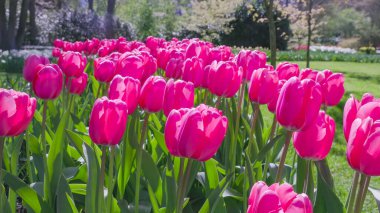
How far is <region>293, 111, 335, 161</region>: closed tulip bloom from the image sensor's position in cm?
136

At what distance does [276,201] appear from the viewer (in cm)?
78

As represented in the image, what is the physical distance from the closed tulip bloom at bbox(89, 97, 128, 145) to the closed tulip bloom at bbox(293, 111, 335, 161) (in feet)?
1.57

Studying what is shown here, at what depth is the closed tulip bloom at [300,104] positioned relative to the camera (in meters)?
1.37

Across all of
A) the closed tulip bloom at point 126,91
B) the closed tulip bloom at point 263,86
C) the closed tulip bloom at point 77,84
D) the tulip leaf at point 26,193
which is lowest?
the tulip leaf at point 26,193

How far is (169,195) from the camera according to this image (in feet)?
5.10

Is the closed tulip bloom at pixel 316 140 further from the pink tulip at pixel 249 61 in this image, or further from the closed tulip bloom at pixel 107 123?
the pink tulip at pixel 249 61

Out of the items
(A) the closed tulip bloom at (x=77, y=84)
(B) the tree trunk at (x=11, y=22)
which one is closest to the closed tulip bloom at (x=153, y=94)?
(A) the closed tulip bloom at (x=77, y=84)

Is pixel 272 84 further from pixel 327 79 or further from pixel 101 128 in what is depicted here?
pixel 101 128

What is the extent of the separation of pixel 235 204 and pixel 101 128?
831mm

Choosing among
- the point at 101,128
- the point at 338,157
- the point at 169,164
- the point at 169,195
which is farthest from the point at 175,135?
the point at 338,157

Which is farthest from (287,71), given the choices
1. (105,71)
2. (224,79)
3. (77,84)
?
(77,84)

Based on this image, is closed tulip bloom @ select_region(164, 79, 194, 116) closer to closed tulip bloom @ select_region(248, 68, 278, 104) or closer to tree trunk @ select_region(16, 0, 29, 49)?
closed tulip bloom @ select_region(248, 68, 278, 104)

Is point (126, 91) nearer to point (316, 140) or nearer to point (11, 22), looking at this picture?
point (316, 140)

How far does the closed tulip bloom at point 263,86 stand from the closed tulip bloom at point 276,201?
1113mm
